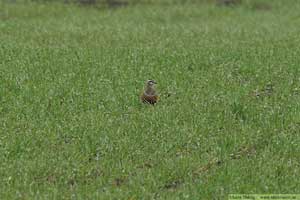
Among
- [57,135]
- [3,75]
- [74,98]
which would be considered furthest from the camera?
[3,75]

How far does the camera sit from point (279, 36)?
82.9 feet

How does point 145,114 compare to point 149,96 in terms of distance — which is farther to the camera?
point 149,96

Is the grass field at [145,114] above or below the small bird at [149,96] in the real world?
below

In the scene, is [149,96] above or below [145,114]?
above

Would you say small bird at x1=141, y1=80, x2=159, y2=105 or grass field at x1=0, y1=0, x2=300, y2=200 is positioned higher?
small bird at x1=141, y1=80, x2=159, y2=105

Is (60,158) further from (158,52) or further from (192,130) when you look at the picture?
(158,52)

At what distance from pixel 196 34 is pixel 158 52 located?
5422 mm

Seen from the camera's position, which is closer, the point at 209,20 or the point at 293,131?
the point at 293,131

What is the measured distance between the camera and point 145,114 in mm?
14070

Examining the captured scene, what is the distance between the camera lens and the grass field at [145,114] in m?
10.7

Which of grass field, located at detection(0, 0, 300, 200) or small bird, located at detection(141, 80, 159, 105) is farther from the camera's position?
small bird, located at detection(141, 80, 159, 105)

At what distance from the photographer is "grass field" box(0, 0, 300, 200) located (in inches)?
422

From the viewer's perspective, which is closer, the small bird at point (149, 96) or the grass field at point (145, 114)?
the grass field at point (145, 114)

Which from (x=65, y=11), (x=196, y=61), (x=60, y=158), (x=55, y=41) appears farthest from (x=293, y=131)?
(x=65, y=11)
